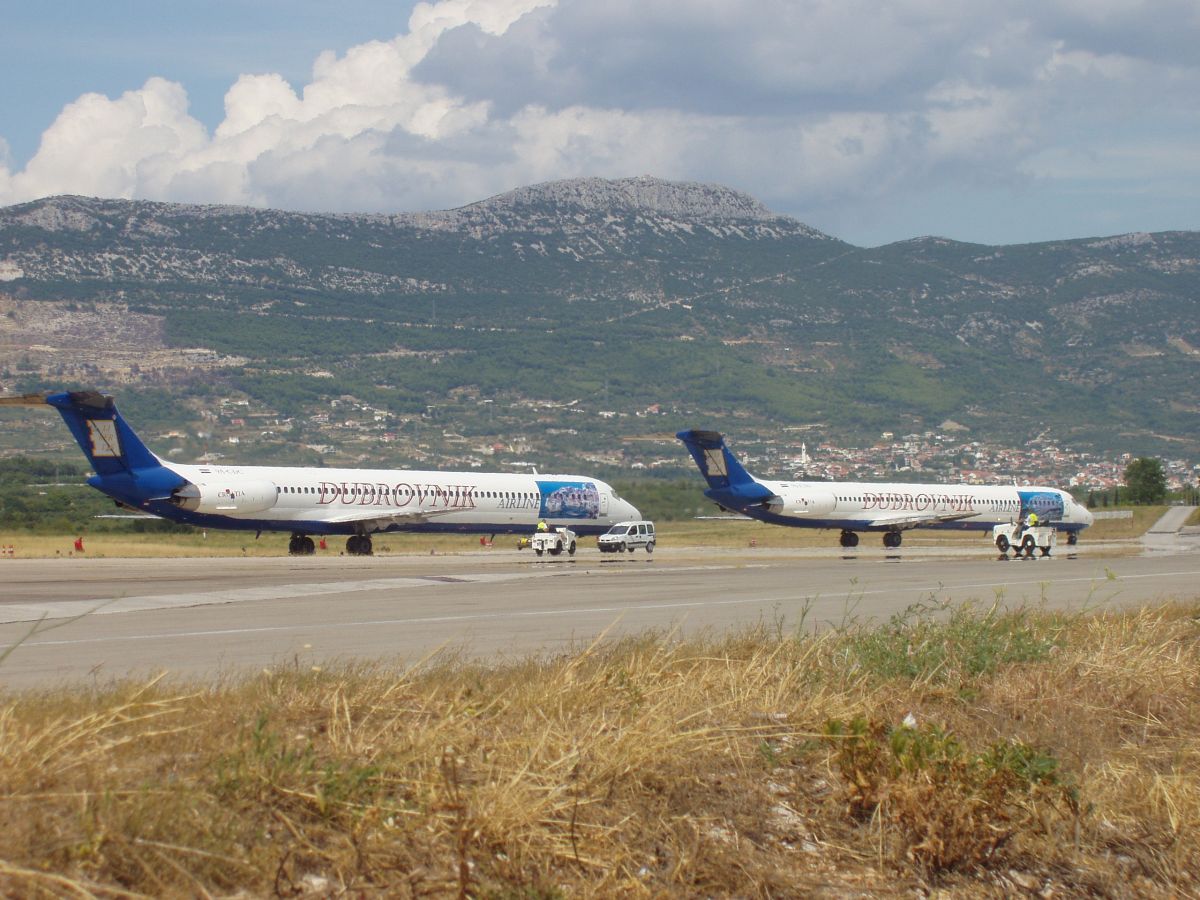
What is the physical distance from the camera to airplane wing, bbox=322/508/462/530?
52281 millimetres

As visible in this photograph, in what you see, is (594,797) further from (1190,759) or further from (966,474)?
(966,474)

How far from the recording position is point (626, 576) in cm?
3225

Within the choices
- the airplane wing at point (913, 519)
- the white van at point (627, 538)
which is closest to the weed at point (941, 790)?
the white van at point (627, 538)

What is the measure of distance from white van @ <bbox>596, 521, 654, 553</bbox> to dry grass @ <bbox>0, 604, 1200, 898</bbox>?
46168 millimetres

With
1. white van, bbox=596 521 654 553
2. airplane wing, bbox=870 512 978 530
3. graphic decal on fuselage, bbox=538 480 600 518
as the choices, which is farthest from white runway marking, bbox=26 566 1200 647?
airplane wing, bbox=870 512 978 530

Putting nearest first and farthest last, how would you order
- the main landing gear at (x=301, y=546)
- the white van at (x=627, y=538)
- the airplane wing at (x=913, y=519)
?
the main landing gear at (x=301, y=546) < the white van at (x=627, y=538) < the airplane wing at (x=913, y=519)

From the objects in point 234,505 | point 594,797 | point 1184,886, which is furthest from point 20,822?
point 234,505

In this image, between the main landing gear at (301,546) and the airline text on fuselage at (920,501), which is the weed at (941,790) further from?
the airline text on fuselage at (920,501)

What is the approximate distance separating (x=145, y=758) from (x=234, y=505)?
43.0 metres

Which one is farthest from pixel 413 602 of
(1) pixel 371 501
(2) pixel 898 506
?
(2) pixel 898 506

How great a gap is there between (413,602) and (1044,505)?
5858 cm

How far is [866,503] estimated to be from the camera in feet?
227

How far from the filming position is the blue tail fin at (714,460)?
6359 centimetres

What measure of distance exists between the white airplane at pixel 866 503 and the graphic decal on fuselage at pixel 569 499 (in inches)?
204
